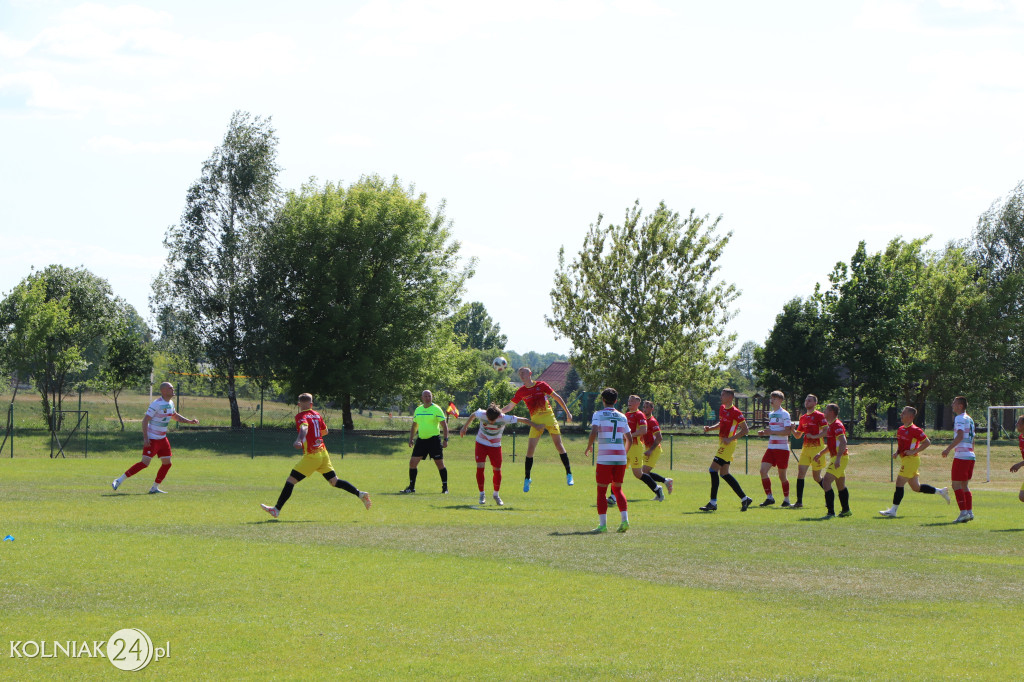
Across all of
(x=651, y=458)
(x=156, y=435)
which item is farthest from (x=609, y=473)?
(x=156, y=435)

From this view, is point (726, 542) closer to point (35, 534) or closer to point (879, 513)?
point (879, 513)

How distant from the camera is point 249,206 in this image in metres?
54.1

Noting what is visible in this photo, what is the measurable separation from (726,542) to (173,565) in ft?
24.5

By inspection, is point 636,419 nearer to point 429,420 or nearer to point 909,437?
point 429,420

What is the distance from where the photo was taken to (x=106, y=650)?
7.41 m

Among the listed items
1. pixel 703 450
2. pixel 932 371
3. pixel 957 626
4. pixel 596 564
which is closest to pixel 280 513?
pixel 596 564

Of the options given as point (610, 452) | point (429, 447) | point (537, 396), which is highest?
point (537, 396)

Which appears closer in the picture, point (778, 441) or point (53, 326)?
point (778, 441)

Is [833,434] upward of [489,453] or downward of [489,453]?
upward

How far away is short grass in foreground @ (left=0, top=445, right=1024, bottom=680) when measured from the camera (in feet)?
24.2

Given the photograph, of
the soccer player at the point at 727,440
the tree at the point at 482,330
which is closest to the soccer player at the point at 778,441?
the soccer player at the point at 727,440

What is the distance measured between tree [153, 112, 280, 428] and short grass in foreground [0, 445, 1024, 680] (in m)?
35.2

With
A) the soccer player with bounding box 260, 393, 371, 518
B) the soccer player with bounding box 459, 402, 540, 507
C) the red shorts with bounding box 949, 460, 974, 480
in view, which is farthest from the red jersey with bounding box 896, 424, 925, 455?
the soccer player with bounding box 260, 393, 371, 518

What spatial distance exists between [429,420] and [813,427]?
25.6 ft
